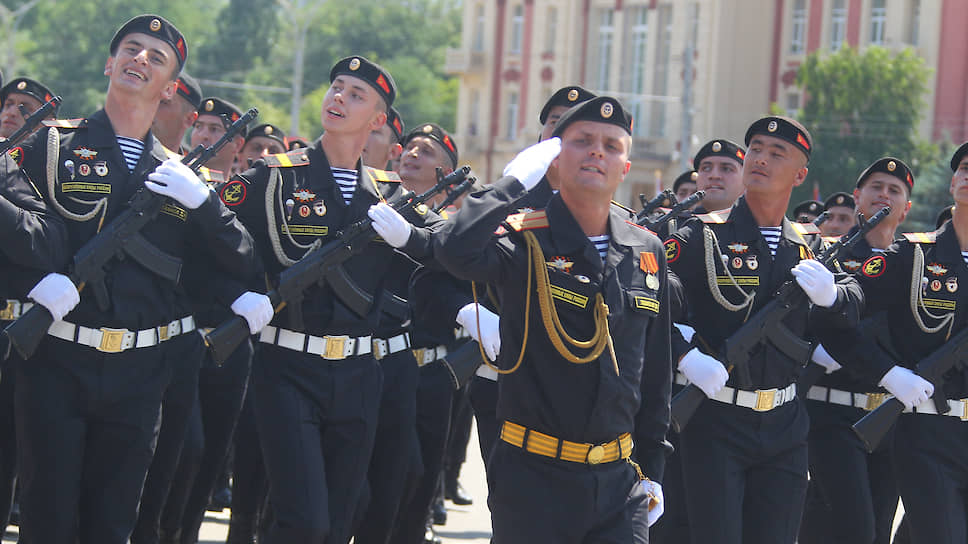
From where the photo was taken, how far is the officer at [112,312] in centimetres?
582

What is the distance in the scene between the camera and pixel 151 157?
6.39 m

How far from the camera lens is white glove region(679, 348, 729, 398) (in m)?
6.41

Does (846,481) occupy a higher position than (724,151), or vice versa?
(724,151)

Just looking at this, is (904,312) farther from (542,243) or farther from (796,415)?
(542,243)

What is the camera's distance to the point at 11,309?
7.58m

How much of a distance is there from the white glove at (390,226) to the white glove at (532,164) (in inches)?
44.5

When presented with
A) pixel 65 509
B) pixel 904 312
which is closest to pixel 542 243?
pixel 65 509

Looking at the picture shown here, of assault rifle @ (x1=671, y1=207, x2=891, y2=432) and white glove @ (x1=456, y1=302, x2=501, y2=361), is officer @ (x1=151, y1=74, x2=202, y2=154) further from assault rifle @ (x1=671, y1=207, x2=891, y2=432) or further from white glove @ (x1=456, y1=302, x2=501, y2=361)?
assault rifle @ (x1=671, y1=207, x2=891, y2=432)

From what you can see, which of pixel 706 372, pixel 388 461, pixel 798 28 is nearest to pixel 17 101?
pixel 388 461

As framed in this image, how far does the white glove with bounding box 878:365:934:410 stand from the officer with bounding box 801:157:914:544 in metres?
0.16

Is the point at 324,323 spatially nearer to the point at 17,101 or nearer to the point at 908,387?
the point at 908,387

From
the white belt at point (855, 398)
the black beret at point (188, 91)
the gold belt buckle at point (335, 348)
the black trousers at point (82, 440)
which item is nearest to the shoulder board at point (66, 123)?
the black trousers at point (82, 440)

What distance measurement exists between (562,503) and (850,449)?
9.95ft

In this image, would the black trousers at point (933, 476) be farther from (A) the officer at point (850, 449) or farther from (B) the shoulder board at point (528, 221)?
(B) the shoulder board at point (528, 221)
